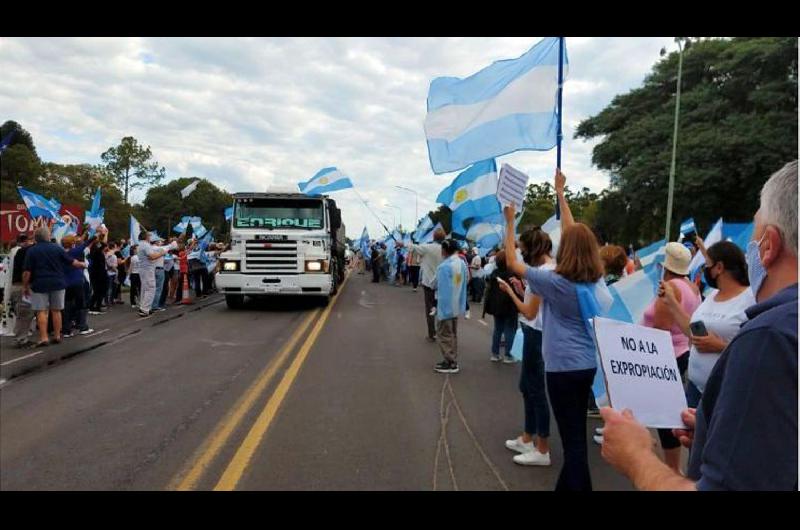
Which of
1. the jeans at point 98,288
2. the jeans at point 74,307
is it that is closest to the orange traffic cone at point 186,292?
the jeans at point 98,288

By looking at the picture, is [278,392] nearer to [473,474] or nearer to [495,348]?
[473,474]

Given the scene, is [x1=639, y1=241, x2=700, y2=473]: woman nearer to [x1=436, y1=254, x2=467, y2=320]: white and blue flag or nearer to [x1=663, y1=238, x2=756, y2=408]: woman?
[x1=663, y1=238, x2=756, y2=408]: woman

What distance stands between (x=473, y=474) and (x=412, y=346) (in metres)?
5.91

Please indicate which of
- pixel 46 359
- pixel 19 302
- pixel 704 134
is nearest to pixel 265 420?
pixel 46 359

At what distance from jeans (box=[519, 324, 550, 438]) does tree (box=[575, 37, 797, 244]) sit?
25.6 m

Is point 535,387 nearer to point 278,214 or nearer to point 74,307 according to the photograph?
point 74,307

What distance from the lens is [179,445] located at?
496cm

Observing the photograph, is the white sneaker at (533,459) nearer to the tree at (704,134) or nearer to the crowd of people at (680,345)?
the crowd of people at (680,345)

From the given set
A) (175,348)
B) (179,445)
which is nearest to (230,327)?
(175,348)

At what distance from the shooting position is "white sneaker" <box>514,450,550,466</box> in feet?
15.5

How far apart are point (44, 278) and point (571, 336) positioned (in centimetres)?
883

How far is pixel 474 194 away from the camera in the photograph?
13586 millimetres

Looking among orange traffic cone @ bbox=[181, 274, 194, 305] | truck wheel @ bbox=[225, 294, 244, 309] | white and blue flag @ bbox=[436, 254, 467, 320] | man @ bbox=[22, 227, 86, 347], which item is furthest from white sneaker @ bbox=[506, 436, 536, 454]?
orange traffic cone @ bbox=[181, 274, 194, 305]

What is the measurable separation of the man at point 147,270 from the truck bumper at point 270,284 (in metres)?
1.72
